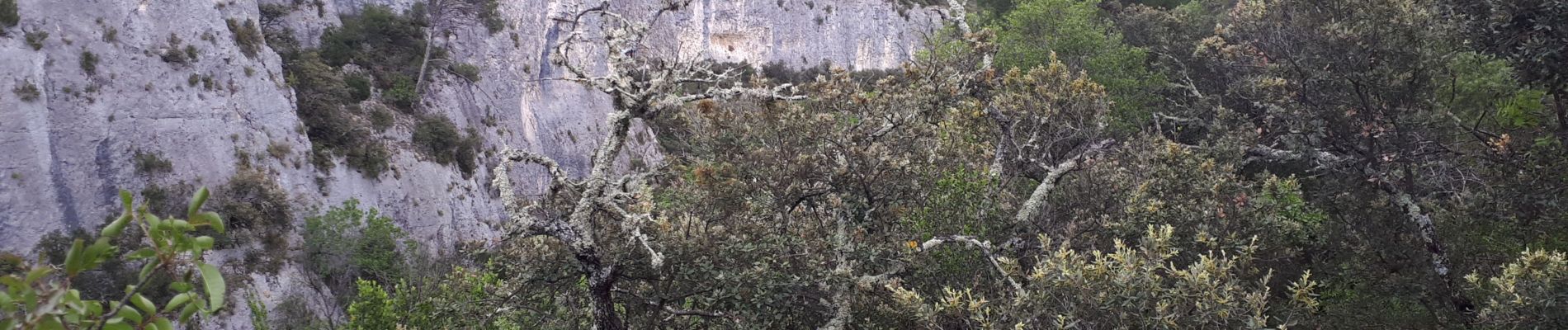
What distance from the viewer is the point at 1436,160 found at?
1150 cm

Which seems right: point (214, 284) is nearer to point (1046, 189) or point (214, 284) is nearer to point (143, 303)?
point (143, 303)

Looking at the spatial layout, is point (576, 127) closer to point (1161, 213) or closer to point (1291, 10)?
point (1291, 10)

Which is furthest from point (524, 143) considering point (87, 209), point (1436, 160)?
point (1436, 160)

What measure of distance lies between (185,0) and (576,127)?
14558 mm

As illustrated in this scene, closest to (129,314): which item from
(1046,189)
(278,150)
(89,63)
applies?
(1046,189)

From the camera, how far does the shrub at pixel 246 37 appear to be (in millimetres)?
26609

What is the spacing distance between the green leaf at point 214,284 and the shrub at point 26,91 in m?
24.5

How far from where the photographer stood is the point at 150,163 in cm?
2269

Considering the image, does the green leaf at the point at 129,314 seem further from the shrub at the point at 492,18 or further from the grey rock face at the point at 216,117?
the shrub at the point at 492,18

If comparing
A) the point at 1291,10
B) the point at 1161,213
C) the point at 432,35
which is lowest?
the point at 432,35

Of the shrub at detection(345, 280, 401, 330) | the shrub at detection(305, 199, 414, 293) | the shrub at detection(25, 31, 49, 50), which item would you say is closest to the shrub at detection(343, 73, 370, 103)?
the shrub at detection(305, 199, 414, 293)

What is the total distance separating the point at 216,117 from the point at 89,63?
3.05 metres

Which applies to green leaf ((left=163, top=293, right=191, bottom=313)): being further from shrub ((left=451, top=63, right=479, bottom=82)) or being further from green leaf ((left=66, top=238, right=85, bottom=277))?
shrub ((left=451, top=63, right=479, bottom=82))

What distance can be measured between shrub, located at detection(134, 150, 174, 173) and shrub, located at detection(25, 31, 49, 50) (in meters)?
2.98
